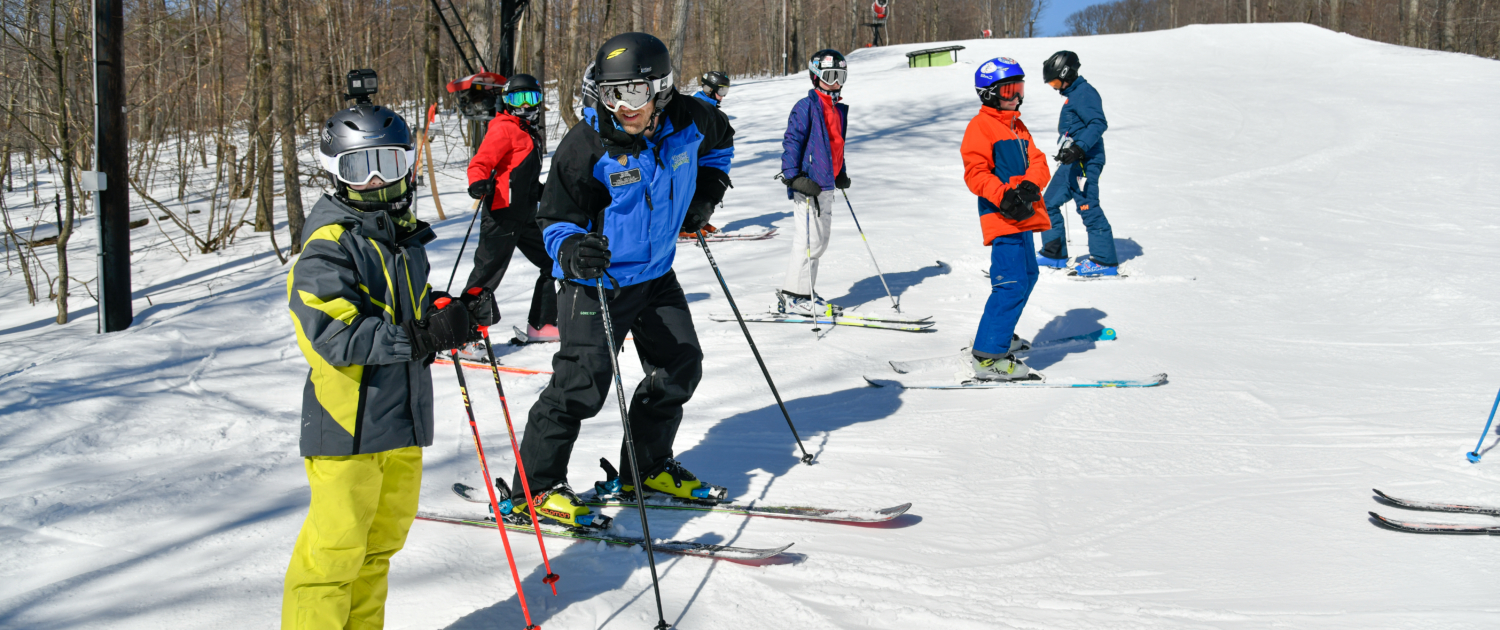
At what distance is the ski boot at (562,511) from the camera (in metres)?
3.29

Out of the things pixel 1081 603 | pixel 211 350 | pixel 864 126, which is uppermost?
pixel 864 126

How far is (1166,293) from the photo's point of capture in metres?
7.80

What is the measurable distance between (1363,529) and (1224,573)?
0.73 meters

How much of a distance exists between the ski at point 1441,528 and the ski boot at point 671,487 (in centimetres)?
248

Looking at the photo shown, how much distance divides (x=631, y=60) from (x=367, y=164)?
1.09 m

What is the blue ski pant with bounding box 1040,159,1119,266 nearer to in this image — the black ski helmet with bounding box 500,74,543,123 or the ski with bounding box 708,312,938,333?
the ski with bounding box 708,312,938,333

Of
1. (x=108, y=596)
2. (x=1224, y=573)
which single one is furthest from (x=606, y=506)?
(x=1224, y=573)

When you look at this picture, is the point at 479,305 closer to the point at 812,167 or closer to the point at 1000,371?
the point at 1000,371

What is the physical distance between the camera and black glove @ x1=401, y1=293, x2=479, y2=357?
89.6 inches

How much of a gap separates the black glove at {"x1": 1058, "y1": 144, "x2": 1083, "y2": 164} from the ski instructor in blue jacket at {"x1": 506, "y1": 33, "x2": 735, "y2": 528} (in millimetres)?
5163

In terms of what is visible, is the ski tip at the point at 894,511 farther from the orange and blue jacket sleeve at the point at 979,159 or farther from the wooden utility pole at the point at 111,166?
the wooden utility pole at the point at 111,166

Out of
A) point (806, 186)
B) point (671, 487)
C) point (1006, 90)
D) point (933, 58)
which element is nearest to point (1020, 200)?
point (1006, 90)

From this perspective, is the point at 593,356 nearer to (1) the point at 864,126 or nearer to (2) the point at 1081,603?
(2) the point at 1081,603

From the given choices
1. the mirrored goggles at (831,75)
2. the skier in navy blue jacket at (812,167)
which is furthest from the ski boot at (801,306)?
the mirrored goggles at (831,75)
